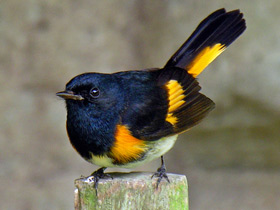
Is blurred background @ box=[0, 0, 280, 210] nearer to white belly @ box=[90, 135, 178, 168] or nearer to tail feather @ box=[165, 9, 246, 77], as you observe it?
tail feather @ box=[165, 9, 246, 77]

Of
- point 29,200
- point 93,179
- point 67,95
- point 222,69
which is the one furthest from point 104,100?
point 29,200

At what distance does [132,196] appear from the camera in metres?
2.68

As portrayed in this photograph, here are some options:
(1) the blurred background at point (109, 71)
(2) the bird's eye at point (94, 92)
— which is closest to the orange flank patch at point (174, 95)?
(2) the bird's eye at point (94, 92)

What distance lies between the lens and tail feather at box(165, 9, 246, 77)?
385 cm

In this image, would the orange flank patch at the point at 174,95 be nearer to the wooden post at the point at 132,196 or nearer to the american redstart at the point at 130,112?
the american redstart at the point at 130,112

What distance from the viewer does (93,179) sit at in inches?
112

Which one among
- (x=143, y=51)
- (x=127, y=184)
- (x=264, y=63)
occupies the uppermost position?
(x=143, y=51)

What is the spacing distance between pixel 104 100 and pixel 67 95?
209 mm

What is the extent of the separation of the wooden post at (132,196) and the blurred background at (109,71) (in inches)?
81.8

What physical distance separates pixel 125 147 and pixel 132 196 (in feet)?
2.11

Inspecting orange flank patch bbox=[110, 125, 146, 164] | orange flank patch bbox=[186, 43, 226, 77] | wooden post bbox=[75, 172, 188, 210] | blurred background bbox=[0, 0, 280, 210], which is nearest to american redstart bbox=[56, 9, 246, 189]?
orange flank patch bbox=[110, 125, 146, 164]

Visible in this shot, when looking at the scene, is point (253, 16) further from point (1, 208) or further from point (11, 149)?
point (1, 208)

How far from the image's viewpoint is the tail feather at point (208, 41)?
151 inches

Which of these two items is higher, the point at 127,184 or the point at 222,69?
the point at 222,69
